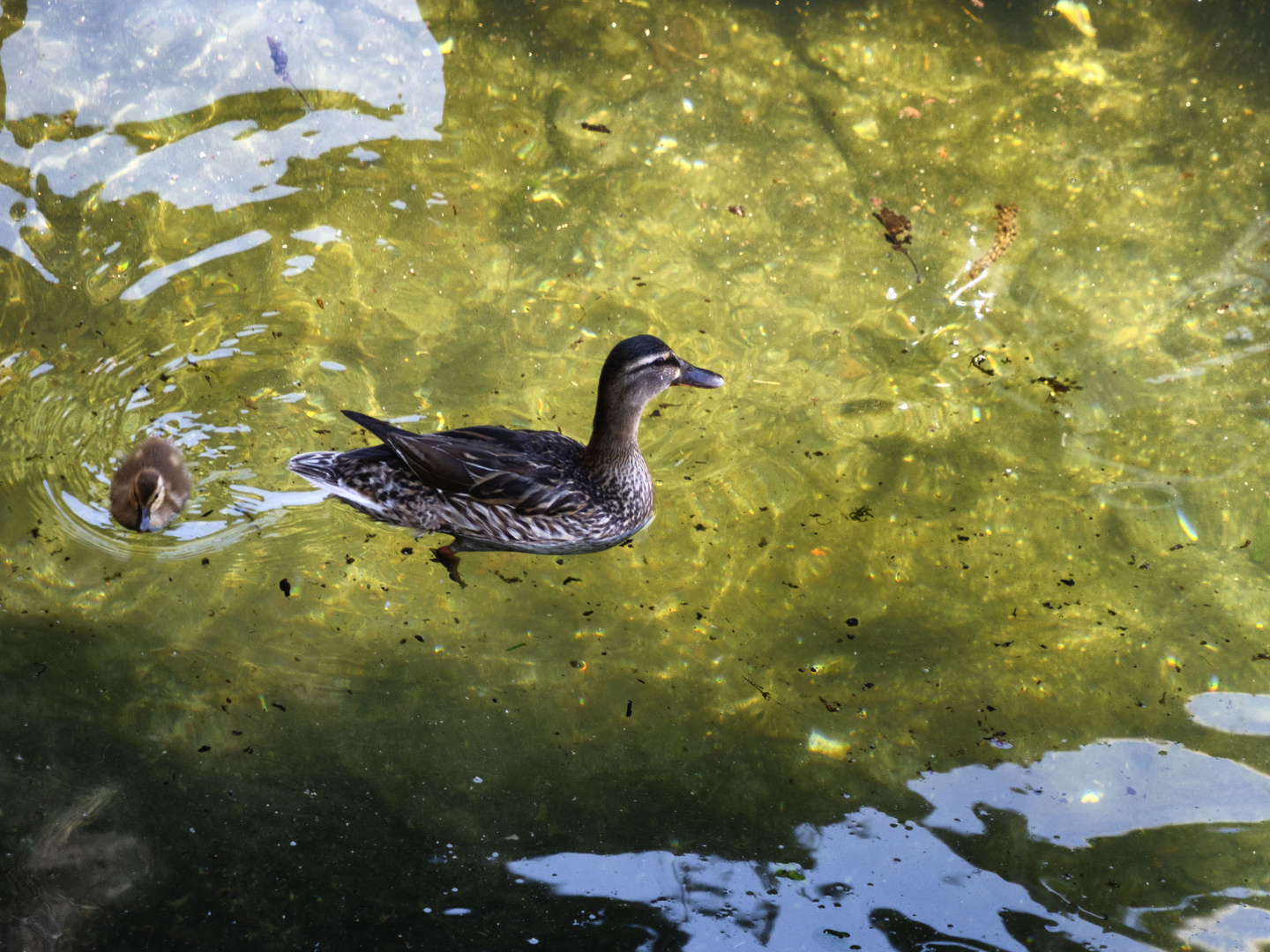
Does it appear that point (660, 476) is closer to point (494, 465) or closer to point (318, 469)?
point (494, 465)

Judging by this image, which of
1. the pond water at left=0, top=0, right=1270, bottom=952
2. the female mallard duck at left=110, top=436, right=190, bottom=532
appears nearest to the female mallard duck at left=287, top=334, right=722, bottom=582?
the pond water at left=0, top=0, right=1270, bottom=952

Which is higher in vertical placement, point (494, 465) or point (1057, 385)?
point (1057, 385)

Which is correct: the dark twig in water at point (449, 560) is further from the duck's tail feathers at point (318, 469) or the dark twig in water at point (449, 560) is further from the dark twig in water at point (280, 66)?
the dark twig in water at point (280, 66)

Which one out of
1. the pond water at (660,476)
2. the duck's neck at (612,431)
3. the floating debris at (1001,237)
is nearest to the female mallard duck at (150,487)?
the pond water at (660,476)

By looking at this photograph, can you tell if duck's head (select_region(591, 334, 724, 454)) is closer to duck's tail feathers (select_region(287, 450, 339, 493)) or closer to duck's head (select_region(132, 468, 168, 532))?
duck's tail feathers (select_region(287, 450, 339, 493))

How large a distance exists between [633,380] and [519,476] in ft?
2.27

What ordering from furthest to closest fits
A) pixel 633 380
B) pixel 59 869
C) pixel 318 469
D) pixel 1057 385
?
pixel 1057 385
pixel 318 469
pixel 633 380
pixel 59 869

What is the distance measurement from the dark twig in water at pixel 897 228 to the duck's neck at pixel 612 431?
223 centimetres

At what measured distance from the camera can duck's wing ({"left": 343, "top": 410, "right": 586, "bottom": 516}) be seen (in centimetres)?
403

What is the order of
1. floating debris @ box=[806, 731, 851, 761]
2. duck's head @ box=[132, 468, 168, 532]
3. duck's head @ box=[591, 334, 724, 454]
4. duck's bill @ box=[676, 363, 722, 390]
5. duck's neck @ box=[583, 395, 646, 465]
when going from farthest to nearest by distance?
duck's bill @ box=[676, 363, 722, 390] < duck's neck @ box=[583, 395, 646, 465] < duck's head @ box=[591, 334, 724, 454] < duck's head @ box=[132, 468, 168, 532] < floating debris @ box=[806, 731, 851, 761]

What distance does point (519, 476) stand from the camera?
4.13m

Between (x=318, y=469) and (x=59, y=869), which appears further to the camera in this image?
(x=318, y=469)

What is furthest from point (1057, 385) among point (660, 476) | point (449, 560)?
point (449, 560)

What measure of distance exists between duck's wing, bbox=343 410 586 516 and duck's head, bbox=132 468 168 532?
856 millimetres
